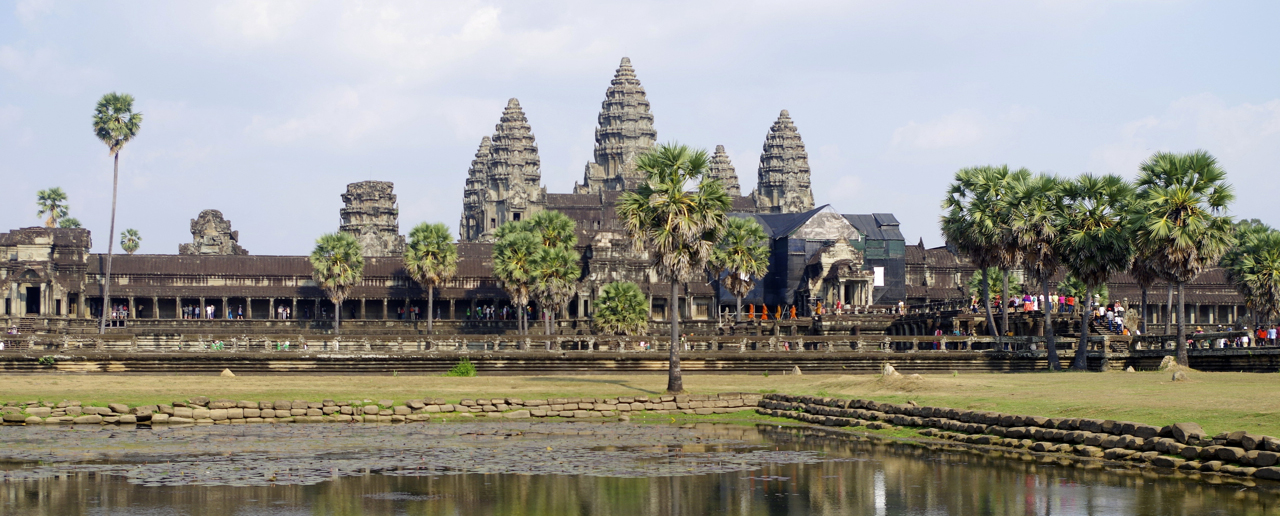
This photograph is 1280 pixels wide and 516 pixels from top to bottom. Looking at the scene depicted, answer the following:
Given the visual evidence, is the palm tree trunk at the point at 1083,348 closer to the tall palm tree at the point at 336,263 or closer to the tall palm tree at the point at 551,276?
the tall palm tree at the point at 551,276

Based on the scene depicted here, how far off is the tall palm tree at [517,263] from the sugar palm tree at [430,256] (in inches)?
334

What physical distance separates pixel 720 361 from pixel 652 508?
28.9 metres

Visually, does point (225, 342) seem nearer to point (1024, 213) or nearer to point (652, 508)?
point (1024, 213)

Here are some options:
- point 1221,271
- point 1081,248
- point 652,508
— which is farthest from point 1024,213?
point 1221,271

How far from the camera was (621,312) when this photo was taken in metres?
63.5

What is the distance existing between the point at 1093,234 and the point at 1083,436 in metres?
26.3

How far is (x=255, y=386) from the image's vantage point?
3662 centimetres

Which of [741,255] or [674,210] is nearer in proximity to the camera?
[674,210]

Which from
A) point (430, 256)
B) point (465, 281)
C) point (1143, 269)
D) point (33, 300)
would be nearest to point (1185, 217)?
point (1143, 269)

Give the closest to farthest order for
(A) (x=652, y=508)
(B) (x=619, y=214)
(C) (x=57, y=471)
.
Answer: (A) (x=652, y=508) → (C) (x=57, y=471) → (B) (x=619, y=214)

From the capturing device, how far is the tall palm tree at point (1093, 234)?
149 feet

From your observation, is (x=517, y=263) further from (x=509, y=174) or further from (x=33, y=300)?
(x=509, y=174)

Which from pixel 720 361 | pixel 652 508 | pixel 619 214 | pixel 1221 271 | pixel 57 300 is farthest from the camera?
pixel 1221 271

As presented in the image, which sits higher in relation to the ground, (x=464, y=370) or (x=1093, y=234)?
(x=1093, y=234)
